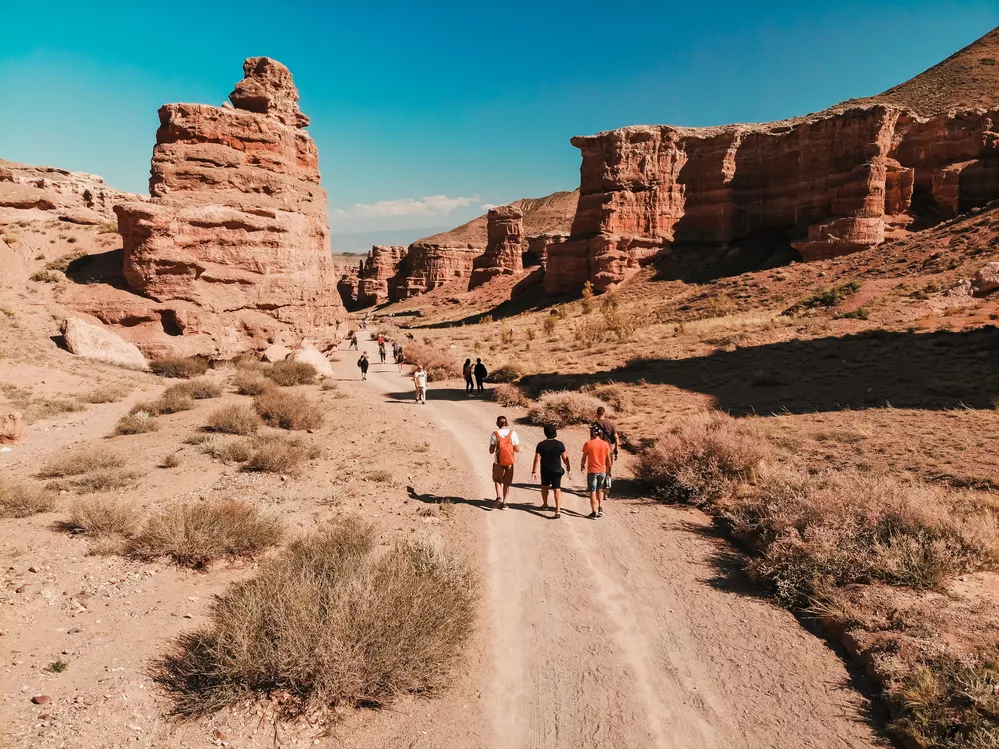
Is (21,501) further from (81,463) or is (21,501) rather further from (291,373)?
(291,373)

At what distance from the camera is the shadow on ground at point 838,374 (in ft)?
44.0

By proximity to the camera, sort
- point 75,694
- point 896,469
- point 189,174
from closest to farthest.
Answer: point 75,694
point 896,469
point 189,174

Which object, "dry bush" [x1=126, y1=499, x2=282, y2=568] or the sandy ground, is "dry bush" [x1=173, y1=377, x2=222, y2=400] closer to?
the sandy ground

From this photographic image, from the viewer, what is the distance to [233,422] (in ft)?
40.7

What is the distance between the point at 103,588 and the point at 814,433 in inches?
509

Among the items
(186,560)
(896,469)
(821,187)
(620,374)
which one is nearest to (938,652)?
(896,469)

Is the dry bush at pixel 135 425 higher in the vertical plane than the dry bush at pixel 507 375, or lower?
lower

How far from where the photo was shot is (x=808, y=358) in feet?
61.0

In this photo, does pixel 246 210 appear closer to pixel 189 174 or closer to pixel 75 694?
pixel 189 174

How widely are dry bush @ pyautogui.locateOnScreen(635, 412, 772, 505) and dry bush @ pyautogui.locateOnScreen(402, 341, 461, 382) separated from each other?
15.1 m

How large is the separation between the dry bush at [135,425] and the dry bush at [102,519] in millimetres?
5340

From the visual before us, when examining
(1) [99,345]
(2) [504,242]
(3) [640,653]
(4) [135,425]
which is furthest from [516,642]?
(2) [504,242]

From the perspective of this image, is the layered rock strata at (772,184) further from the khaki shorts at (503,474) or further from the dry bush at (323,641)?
the dry bush at (323,641)

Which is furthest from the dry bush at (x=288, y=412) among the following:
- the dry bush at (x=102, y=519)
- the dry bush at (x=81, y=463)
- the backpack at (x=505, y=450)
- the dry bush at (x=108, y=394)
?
the backpack at (x=505, y=450)
